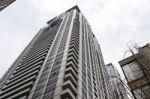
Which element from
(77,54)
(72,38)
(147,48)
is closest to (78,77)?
(77,54)

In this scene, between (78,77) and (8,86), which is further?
(8,86)

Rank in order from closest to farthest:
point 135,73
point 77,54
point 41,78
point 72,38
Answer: point 135,73, point 41,78, point 77,54, point 72,38

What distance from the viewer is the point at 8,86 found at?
49281 mm

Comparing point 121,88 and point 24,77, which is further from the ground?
point 24,77

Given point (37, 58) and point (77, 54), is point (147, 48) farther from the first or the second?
point (37, 58)

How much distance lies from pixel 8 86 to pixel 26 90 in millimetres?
7679

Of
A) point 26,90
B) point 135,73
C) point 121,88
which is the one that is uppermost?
point 26,90

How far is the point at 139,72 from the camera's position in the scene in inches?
240

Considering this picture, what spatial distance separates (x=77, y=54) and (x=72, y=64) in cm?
964

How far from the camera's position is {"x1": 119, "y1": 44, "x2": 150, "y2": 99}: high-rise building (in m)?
5.38

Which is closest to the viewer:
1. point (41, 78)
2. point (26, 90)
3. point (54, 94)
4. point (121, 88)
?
point (121, 88)

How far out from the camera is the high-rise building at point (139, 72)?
5380 mm

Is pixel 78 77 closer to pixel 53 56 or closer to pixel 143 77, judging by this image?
pixel 53 56

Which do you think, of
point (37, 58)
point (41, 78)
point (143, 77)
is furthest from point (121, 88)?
point (37, 58)
